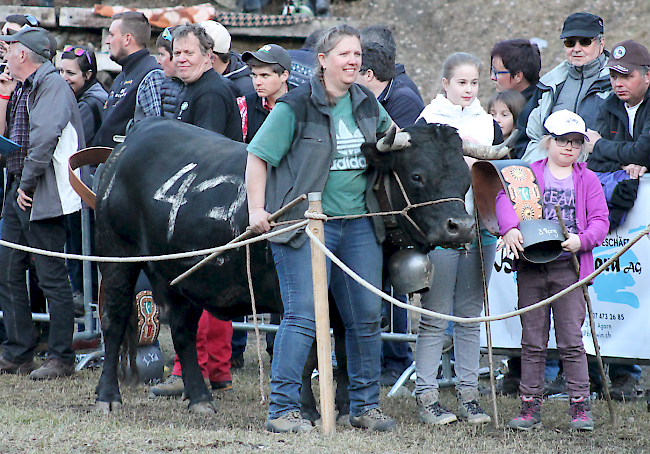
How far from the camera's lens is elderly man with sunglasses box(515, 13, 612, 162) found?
237 inches

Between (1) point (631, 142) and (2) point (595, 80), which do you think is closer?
(1) point (631, 142)

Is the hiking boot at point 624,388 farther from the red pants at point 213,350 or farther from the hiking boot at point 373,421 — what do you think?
the red pants at point 213,350

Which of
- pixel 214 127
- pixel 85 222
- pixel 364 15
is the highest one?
pixel 364 15

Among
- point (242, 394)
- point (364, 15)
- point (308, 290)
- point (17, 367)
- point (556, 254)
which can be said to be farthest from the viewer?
point (364, 15)

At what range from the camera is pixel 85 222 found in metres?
6.94

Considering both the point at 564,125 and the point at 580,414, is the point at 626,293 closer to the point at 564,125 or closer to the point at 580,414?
the point at 580,414

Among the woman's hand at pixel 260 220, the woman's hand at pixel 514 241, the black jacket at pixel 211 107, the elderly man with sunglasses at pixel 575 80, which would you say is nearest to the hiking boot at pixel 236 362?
the black jacket at pixel 211 107

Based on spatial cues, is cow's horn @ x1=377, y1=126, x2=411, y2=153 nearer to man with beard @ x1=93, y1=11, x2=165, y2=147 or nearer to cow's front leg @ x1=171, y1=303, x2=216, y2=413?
cow's front leg @ x1=171, y1=303, x2=216, y2=413

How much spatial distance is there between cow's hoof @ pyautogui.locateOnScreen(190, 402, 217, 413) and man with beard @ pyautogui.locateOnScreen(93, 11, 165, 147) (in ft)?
7.64

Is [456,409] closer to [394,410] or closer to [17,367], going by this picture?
[394,410]

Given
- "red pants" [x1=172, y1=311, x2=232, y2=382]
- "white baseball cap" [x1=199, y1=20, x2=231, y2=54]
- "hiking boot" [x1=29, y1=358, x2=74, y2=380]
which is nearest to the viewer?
"red pants" [x1=172, y1=311, x2=232, y2=382]

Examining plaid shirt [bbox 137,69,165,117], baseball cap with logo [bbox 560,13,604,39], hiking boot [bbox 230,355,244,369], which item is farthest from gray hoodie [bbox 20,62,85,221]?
baseball cap with logo [bbox 560,13,604,39]

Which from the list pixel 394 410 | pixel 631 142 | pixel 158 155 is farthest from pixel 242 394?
pixel 631 142

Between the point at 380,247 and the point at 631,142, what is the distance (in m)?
2.08
